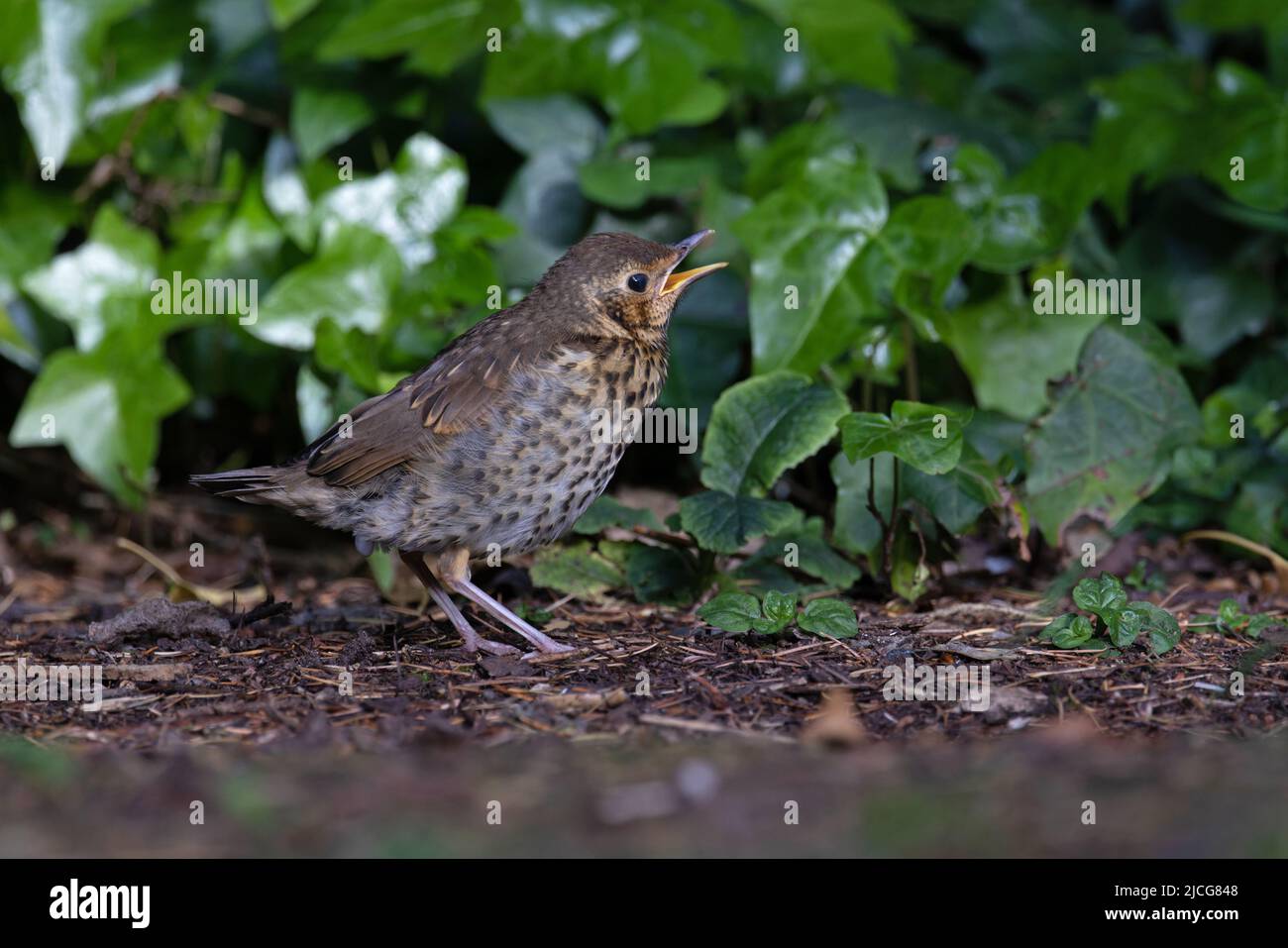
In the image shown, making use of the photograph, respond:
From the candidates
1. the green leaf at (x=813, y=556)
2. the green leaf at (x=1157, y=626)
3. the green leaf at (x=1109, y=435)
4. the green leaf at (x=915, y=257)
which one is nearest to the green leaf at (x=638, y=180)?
the green leaf at (x=915, y=257)

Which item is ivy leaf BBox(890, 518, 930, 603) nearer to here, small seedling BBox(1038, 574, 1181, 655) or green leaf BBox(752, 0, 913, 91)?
small seedling BBox(1038, 574, 1181, 655)

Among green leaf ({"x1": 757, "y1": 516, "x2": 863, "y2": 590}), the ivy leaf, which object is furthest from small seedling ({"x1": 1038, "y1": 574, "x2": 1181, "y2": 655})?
green leaf ({"x1": 757, "y1": 516, "x2": 863, "y2": 590})

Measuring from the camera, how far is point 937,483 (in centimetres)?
487

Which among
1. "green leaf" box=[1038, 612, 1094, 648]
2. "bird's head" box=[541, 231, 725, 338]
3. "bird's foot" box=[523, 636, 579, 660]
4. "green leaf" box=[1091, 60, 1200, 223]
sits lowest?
"bird's foot" box=[523, 636, 579, 660]

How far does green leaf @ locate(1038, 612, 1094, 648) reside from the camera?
13.8 feet

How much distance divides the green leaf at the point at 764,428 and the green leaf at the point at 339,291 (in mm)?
1595

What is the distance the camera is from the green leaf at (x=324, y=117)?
6340 millimetres

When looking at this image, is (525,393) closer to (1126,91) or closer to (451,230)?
(451,230)

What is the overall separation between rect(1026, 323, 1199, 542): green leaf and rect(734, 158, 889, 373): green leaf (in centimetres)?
86

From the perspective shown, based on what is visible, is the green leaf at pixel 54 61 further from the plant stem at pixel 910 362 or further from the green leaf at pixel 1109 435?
the green leaf at pixel 1109 435

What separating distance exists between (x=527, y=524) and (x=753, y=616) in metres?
0.78

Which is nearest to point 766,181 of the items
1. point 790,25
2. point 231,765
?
point 790,25

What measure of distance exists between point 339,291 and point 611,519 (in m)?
1.63

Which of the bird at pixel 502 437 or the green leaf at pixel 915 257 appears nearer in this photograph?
the bird at pixel 502 437
